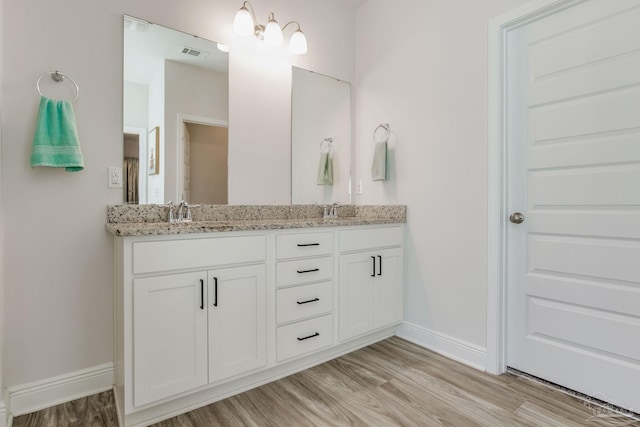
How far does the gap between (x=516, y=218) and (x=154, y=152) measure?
210 cm

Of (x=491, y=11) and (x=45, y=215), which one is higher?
A: (x=491, y=11)

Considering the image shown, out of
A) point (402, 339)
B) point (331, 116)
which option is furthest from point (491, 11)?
point (402, 339)

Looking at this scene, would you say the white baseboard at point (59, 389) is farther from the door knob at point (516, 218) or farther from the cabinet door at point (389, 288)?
the door knob at point (516, 218)

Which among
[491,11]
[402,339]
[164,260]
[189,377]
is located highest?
[491,11]

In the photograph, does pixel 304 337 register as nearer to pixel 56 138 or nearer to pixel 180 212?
pixel 180 212

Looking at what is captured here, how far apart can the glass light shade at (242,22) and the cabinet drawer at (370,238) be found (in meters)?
1.41

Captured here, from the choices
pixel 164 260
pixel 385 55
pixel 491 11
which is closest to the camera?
pixel 164 260

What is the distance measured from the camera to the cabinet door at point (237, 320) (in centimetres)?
167

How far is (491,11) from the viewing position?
6.63ft

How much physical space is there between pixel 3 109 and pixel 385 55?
7.73 feet

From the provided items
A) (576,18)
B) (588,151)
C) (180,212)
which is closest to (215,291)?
(180,212)

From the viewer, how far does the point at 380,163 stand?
8.53 feet

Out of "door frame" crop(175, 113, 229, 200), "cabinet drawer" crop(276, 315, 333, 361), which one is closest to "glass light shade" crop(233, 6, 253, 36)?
"door frame" crop(175, 113, 229, 200)

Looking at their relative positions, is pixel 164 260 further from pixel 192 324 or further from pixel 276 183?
pixel 276 183
